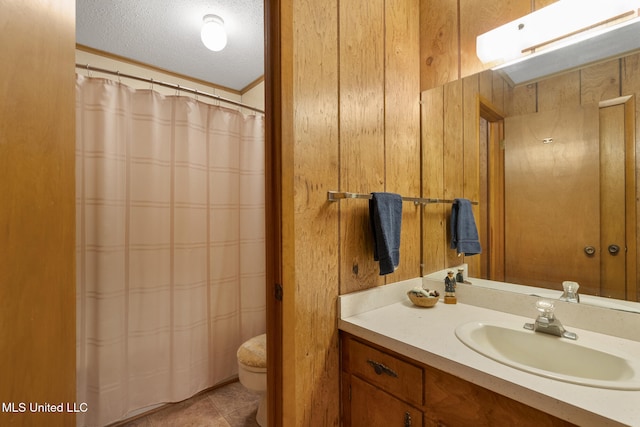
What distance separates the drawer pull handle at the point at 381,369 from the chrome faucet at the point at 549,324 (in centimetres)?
54

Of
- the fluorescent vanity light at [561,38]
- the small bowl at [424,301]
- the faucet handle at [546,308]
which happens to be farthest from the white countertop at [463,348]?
the fluorescent vanity light at [561,38]

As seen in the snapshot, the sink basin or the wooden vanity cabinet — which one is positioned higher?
the sink basin

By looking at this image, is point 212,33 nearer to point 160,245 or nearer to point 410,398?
point 160,245

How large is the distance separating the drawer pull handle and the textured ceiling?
1969 millimetres

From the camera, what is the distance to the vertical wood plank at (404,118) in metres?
1.33

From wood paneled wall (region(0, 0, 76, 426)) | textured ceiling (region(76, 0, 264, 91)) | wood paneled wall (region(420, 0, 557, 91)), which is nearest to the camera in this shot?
wood paneled wall (region(0, 0, 76, 426))

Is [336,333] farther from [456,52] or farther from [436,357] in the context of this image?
[456,52]

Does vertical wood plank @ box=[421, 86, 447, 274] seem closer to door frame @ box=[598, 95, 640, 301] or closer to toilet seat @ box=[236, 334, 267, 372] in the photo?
door frame @ box=[598, 95, 640, 301]

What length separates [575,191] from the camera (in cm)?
108

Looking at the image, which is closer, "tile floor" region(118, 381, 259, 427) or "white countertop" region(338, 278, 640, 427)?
"white countertop" region(338, 278, 640, 427)

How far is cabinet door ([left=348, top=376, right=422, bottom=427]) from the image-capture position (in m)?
0.92

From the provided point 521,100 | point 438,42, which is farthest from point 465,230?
point 438,42

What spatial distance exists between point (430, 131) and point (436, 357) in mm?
1125

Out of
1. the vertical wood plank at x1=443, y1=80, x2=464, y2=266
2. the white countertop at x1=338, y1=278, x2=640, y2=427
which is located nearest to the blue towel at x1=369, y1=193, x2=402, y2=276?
the white countertop at x1=338, y1=278, x2=640, y2=427
